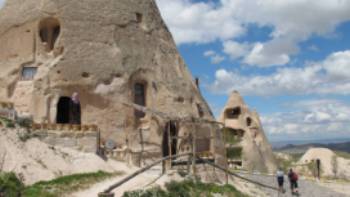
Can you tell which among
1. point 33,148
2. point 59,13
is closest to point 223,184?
point 33,148

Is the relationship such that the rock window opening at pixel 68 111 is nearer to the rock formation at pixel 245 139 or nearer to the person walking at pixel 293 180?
the person walking at pixel 293 180

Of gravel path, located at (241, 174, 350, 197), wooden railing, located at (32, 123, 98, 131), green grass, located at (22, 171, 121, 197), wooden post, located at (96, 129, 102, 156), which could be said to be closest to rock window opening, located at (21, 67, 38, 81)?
wooden railing, located at (32, 123, 98, 131)

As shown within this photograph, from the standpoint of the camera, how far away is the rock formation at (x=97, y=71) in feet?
82.6

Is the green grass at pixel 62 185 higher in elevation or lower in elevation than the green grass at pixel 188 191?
higher

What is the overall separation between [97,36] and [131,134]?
20.4 ft

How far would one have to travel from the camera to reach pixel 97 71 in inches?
1011

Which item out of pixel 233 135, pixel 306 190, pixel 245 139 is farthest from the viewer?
pixel 233 135

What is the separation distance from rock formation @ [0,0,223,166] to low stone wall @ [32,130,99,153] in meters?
2.57

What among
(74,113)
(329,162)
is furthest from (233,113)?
(74,113)

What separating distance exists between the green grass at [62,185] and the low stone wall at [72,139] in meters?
2.83

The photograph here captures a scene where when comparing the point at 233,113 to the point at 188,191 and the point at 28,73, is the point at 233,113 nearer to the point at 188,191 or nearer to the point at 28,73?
the point at 28,73

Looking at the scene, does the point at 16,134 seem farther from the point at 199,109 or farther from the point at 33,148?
the point at 199,109

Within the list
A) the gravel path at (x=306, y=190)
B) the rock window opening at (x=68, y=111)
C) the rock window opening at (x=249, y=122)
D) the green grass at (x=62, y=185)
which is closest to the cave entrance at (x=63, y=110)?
the rock window opening at (x=68, y=111)

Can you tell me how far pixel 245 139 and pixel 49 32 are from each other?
24.0 m
